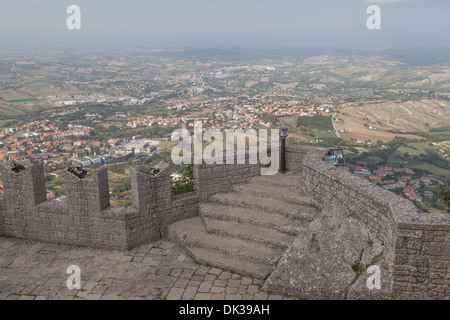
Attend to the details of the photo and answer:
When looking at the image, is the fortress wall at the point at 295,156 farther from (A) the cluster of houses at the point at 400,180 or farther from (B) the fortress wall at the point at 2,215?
(A) the cluster of houses at the point at 400,180

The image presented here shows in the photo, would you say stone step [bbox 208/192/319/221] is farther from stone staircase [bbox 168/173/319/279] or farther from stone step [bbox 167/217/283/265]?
stone step [bbox 167/217/283/265]

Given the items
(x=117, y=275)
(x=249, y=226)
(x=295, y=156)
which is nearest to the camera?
(x=117, y=275)

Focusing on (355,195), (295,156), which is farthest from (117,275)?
(295,156)

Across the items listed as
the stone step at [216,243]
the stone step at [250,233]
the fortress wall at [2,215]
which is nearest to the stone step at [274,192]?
the stone step at [250,233]

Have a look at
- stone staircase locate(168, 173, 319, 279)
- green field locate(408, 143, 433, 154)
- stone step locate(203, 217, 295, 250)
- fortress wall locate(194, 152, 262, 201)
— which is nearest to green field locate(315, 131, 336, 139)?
green field locate(408, 143, 433, 154)

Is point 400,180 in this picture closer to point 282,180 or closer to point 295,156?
point 295,156
